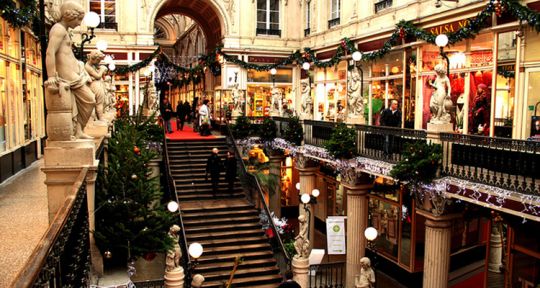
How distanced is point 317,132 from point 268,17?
41.5ft

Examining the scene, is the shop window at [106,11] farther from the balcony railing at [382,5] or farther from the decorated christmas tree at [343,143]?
the decorated christmas tree at [343,143]

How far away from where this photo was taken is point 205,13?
107 ft

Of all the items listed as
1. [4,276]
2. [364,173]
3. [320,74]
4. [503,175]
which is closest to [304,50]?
[320,74]

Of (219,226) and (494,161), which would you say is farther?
(219,226)

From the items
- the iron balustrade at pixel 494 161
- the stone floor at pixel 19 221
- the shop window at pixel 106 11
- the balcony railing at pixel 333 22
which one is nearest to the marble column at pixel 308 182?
the balcony railing at pixel 333 22

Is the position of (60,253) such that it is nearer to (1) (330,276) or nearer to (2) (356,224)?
(2) (356,224)

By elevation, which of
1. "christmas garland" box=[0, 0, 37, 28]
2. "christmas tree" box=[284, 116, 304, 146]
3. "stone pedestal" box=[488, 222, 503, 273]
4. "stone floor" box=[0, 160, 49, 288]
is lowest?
"stone pedestal" box=[488, 222, 503, 273]

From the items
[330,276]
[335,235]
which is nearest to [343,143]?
[335,235]

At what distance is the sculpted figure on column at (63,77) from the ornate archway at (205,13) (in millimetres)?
22707

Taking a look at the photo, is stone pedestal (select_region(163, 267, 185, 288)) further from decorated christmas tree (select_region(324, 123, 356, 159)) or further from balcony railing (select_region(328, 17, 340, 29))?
balcony railing (select_region(328, 17, 340, 29))

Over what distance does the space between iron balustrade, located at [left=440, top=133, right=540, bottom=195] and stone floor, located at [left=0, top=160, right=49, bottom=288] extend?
831 centimetres

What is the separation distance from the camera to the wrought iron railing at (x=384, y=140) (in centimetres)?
1327

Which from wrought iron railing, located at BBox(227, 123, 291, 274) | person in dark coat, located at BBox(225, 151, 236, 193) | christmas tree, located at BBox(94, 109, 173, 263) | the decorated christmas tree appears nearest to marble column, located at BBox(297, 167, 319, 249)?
wrought iron railing, located at BBox(227, 123, 291, 274)

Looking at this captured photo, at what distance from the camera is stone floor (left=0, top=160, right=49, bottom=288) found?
5999mm
